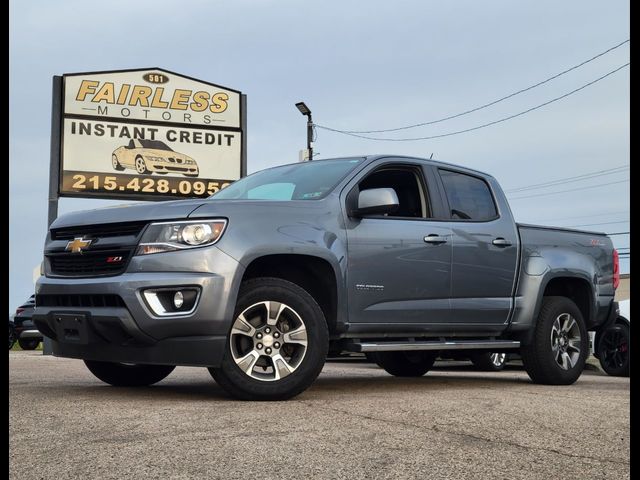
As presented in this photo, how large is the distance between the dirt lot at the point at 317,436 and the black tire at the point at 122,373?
1.77ft

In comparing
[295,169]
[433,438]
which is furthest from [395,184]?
[433,438]

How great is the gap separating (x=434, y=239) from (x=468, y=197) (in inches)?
37.8

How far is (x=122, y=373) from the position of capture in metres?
6.56

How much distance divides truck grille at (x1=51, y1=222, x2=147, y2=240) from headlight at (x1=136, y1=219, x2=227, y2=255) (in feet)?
0.37

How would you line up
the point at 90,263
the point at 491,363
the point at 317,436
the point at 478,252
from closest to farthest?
the point at 317,436 < the point at 90,263 < the point at 478,252 < the point at 491,363

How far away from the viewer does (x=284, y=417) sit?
4.49 m

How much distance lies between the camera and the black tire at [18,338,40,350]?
2258 centimetres

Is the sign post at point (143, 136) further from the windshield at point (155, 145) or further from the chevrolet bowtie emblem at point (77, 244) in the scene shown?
the chevrolet bowtie emblem at point (77, 244)

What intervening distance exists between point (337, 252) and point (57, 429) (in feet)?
7.93

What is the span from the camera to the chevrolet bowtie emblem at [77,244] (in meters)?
5.53

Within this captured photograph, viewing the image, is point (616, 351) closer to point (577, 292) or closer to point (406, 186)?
point (577, 292)

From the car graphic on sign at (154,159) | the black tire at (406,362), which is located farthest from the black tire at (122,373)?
the car graphic on sign at (154,159)

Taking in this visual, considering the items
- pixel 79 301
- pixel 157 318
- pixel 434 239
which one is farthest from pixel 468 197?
pixel 79 301

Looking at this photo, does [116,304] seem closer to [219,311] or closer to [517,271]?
[219,311]
